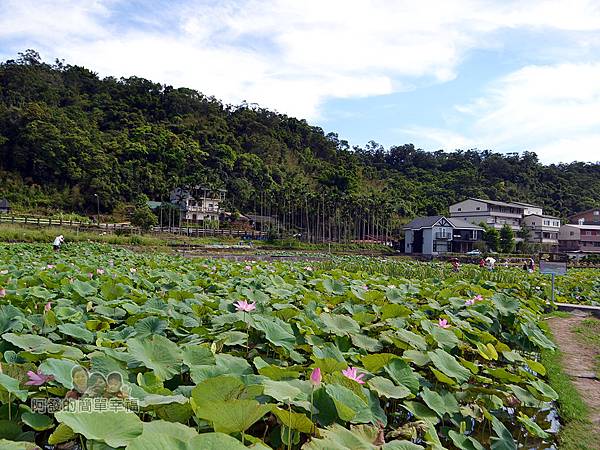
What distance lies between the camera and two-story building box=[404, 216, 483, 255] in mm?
43031

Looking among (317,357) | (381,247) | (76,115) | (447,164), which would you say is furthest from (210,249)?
(447,164)

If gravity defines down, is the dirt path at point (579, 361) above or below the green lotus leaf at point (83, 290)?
below

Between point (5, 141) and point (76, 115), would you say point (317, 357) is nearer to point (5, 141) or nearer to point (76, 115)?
point (5, 141)

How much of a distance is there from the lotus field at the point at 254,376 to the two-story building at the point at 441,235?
3998cm

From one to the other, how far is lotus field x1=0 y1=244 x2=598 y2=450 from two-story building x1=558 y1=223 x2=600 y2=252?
52.1 meters

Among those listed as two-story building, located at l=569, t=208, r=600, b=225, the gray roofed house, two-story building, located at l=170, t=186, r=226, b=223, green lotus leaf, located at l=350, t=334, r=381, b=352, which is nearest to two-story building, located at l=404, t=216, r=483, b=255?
two-story building, located at l=569, t=208, r=600, b=225

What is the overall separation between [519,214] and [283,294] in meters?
51.5

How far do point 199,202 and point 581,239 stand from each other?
41.5 metres

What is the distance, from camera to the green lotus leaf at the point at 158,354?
74.9 inches

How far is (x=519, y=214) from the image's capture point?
50.0 m

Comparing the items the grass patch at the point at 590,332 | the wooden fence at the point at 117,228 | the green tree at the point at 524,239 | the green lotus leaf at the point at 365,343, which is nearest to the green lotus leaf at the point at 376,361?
the green lotus leaf at the point at 365,343

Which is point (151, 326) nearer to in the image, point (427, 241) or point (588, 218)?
point (427, 241)

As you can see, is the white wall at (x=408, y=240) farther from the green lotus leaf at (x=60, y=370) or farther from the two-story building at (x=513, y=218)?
the green lotus leaf at (x=60, y=370)

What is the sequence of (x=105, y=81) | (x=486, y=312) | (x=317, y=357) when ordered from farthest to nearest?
(x=105, y=81) < (x=486, y=312) < (x=317, y=357)
